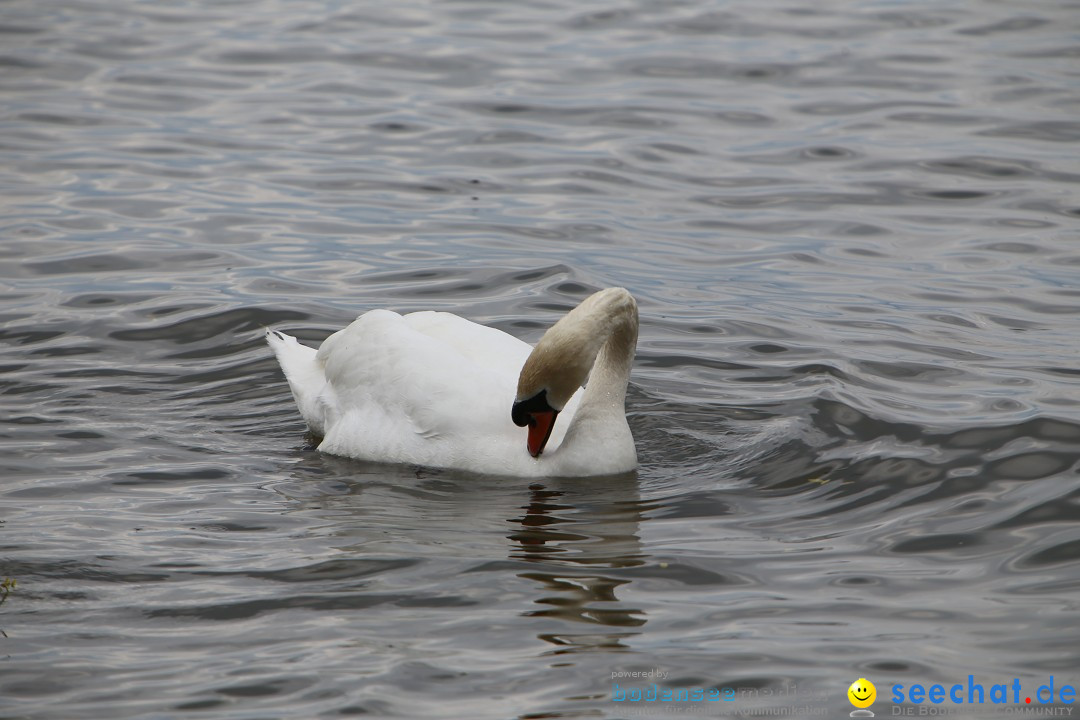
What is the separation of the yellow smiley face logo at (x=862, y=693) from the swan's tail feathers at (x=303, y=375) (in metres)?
4.35

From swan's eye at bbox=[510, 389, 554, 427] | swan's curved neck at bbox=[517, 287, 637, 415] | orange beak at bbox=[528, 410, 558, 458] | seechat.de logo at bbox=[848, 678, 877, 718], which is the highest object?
swan's curved neck at bbox=[517, 287, 637, 415]

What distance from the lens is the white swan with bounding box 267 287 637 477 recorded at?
8055mm

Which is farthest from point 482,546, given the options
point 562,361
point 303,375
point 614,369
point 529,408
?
point 303,375

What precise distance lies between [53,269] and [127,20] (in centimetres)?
1023

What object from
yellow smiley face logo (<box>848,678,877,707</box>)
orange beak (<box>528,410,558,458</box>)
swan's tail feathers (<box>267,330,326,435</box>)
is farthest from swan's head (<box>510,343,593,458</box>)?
yellow smiley face logo (<box>848,678,877,707</box>)

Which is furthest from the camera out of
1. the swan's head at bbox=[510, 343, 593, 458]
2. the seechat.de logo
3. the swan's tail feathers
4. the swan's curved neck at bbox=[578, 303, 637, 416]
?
the swan's tail feathers

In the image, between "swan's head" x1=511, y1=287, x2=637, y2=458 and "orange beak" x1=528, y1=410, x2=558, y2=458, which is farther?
"orange beak" x1=528, y1=410, x2=558, y2=458

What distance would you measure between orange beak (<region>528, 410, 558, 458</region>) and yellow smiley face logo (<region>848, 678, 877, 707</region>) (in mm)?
2845

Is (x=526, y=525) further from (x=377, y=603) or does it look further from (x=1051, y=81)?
(x=1051, y=81)

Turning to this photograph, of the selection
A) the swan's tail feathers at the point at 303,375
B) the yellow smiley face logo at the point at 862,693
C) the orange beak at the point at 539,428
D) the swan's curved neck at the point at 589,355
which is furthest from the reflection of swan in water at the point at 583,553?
the swan's tail feathers at the point at 303,375

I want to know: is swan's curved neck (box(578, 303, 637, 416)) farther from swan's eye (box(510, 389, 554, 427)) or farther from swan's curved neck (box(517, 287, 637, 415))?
swan's eye (box(510, 389, 554, 427))

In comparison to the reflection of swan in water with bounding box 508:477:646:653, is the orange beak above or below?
above

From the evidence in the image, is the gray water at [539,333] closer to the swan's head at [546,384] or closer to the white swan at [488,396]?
the white swan at [488,396]

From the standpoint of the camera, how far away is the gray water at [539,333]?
239 inches
